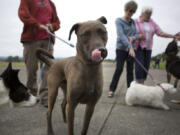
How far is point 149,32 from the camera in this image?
3.89 m

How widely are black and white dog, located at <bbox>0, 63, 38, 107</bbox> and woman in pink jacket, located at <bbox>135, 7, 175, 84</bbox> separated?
2.90 meters

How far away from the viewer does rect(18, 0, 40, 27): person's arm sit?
2.98 m

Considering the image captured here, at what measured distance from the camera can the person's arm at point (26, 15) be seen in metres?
2.98

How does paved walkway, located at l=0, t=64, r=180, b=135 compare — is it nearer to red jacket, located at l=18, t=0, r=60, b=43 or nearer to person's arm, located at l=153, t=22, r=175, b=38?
red jacket, located at l=18, t=0, r=60, b=43

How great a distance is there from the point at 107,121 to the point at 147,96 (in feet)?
4.29

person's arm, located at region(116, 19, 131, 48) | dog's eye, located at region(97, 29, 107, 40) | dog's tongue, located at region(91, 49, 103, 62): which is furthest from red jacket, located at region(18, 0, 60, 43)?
dog's tongue, located at region(91, 49, 103, 62)

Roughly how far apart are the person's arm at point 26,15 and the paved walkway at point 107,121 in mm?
1625

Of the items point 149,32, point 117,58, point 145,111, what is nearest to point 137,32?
point 149,32

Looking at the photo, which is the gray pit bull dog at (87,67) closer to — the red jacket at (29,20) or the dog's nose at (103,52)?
the dog's nose at (103,52)

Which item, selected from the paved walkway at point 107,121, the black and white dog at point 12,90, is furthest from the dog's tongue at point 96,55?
the black and white dog at point 12,90

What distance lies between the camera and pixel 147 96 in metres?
3.49

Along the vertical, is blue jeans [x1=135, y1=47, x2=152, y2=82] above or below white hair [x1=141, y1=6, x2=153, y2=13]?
below

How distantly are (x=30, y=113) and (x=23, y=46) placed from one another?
1425 mm

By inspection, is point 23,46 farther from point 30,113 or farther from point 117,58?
point 117,58
